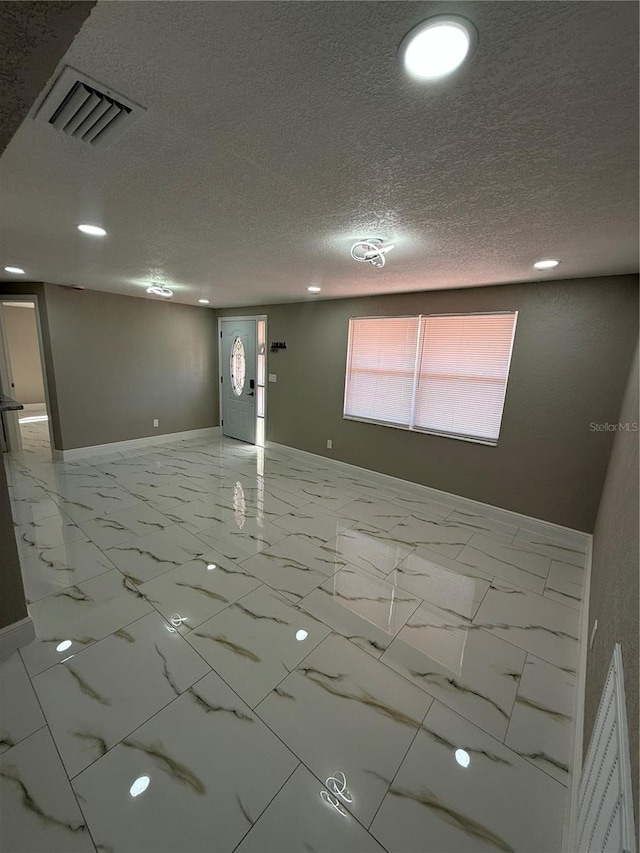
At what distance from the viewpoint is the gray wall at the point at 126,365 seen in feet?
14.9

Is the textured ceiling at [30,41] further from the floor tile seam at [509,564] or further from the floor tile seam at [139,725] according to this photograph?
the floor tile seam at [509,564]

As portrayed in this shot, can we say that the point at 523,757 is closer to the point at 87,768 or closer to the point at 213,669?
the point at 213,669

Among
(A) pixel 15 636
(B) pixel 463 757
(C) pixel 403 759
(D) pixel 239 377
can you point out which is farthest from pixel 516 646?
(D) pixel 239 377

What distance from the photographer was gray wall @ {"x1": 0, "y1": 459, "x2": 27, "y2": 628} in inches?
66.7

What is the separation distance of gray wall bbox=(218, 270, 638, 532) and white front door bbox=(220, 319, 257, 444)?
220 centimetres

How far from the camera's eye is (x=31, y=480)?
398 cm

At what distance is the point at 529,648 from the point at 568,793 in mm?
710

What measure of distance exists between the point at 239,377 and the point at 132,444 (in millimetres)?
2109

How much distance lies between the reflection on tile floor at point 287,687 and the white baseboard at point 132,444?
72.4 inches

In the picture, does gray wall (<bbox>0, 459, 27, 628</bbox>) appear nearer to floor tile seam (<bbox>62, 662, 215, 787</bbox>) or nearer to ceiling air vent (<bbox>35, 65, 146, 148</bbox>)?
floor tile seam (<bbox>62, 662, 215, 787</bbox>)

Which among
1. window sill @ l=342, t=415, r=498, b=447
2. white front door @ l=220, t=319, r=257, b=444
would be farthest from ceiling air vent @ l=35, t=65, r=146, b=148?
white front door @ l=220, t=319, r=257, b=444

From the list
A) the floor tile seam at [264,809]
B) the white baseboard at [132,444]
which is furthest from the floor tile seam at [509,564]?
the white baseboard at [132,444]

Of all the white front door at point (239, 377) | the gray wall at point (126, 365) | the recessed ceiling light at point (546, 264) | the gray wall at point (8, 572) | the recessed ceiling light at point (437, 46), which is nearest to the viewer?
the recessed ceiling light at point (437, 46)

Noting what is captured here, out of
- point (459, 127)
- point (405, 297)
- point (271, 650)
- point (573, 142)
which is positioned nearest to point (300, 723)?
point (271, 650)
